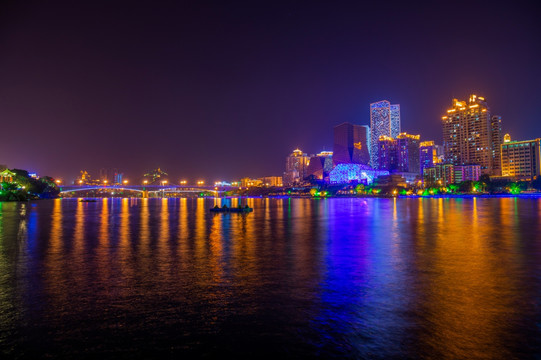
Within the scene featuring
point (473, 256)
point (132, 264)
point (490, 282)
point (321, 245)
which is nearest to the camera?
point (490, 282)

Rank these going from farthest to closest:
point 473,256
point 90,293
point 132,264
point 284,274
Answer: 1. point 473,256
2. point 132,264
3. point 284,274
4. point 90,293

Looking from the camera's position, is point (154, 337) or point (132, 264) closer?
point (154, 337)

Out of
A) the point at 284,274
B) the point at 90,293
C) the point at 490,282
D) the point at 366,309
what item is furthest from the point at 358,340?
the point at 90,293

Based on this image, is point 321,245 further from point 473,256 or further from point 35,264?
point 35,264

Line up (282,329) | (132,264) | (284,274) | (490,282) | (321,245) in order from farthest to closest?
(321,245), (132,264), (284,274), (490,282), (282,329)

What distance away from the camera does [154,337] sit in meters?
9.47

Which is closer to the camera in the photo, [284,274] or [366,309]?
[366,309]

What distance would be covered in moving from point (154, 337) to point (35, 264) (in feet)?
43.7

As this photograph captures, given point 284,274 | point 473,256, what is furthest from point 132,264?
point 473,256

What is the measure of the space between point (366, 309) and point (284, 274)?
5516 mm

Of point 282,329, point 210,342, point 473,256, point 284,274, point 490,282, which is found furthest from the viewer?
point 473,256

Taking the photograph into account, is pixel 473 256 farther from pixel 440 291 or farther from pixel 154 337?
pixel 154 337

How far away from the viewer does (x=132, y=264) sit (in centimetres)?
1905

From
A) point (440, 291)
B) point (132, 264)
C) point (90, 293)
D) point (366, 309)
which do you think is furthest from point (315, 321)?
point (132, 264)
